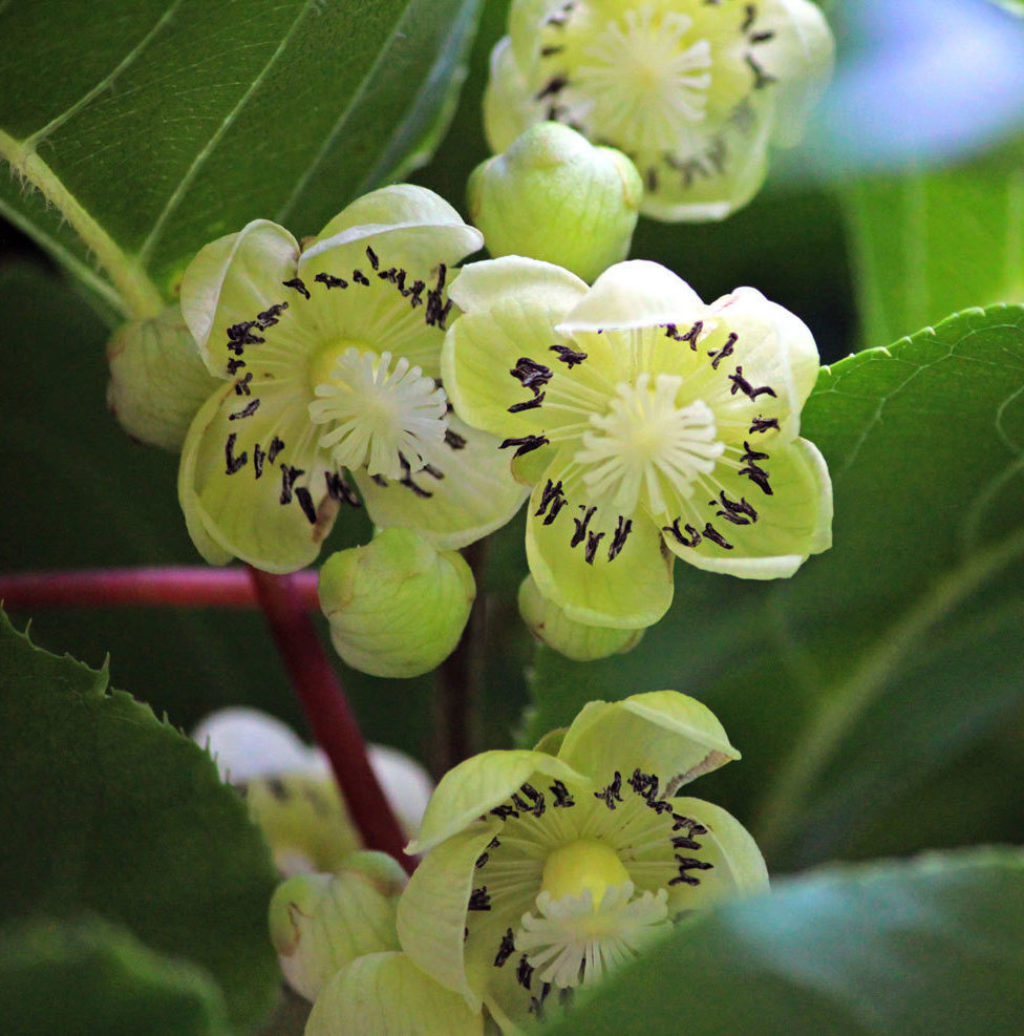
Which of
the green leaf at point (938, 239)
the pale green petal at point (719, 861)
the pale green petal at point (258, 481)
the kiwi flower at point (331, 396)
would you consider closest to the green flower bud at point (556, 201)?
the kiwi flower at point (331, 396)

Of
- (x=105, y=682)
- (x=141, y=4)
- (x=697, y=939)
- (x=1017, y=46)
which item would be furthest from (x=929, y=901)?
(x=1017, y=46)

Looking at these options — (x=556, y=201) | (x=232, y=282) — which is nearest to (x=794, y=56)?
(x=556, y=201)

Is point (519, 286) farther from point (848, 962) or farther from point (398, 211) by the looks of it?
point (848, 962)

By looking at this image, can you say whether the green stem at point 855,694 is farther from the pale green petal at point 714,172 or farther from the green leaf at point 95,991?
the green leaf at point 95,991

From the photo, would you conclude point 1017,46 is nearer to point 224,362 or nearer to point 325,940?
point 224,362

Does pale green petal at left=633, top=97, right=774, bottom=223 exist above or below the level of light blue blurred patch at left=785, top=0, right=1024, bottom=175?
above

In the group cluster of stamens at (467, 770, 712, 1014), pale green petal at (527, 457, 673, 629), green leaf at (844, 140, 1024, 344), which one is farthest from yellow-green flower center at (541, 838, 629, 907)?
green leaf at (844, 140, 1024, 344)

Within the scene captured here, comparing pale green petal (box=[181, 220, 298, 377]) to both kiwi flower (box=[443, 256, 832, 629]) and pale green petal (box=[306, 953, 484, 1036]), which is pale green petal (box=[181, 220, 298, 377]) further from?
pale green petal (box=[306, 953, 484, 1036])
